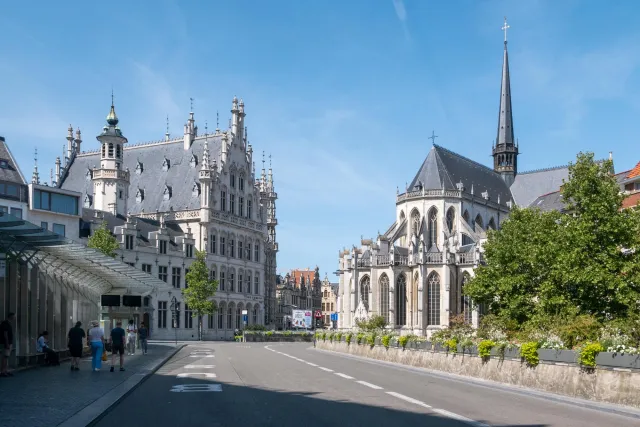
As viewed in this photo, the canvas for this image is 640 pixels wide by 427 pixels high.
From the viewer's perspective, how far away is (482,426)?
40.0ft

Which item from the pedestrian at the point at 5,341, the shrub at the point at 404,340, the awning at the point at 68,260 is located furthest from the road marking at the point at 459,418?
the shrub at the point at 404,340

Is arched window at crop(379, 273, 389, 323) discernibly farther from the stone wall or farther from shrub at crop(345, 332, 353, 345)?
the stone wall

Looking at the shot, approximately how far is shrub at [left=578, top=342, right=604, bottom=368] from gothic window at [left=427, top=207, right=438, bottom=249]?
237 feet

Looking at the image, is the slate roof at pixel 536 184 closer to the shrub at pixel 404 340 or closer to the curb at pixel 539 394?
the shrub at pixel 404 340

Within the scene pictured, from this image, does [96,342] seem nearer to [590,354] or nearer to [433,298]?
[590,354]

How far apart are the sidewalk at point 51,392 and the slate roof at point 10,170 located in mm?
36304

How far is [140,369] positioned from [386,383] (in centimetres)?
924

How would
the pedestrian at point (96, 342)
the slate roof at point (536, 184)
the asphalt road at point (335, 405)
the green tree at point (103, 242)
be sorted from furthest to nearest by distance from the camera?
the slate roof at point (536, 184) → the green tree at point (103, 242) → the pedestrian at point (96, 342) → the asphalt road at point (335, 405)

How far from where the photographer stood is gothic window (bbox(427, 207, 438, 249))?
293ft

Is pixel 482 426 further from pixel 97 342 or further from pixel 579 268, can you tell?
pixel 579 268

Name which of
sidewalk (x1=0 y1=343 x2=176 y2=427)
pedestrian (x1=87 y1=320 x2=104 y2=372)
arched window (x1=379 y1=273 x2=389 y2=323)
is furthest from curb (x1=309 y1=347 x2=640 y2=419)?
arched window (x1=379 y1=273 x2=389 y2=323)

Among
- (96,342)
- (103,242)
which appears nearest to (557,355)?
(96,342)

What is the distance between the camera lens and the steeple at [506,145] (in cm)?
11175

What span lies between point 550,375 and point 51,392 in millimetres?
11316
